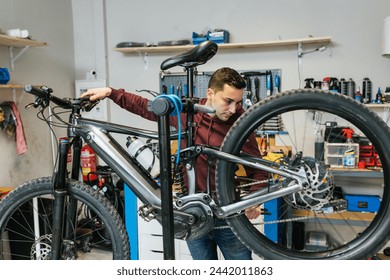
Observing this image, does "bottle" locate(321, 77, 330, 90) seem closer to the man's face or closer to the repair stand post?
the man's face

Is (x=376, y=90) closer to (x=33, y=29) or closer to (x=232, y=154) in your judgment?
(x=232, y=154)

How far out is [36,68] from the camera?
318cm

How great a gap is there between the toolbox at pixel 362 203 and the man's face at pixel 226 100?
191 centimetres

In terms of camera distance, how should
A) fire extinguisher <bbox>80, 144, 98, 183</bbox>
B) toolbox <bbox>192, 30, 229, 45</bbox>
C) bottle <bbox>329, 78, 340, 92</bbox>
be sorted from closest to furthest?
1. bottle <bbox>329, 78, 340, 92</bbox>
2. toolbox <bbox>192, 30, 229, 45</bbox>
3. fire extinguisher <bbox>80, 144, 98, 183</bbox>

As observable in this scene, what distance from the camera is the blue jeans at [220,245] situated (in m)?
1.49

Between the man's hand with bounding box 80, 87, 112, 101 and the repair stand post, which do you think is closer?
the repair stand post

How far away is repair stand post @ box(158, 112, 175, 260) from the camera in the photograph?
0.98 metres

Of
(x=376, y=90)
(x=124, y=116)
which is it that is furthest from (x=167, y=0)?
(x=376, y=90)

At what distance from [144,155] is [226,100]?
35 cm

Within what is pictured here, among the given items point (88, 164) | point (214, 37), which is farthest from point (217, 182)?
point (88, 164)

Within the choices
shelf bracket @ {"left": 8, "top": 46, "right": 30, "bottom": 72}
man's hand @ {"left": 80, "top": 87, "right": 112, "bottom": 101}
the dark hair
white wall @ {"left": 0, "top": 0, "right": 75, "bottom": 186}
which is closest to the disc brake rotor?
the dark hair

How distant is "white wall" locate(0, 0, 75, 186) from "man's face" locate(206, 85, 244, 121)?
2.21m
